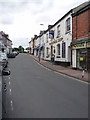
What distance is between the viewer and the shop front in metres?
22.0

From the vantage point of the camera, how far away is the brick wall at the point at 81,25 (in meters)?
22.3

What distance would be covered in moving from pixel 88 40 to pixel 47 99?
43.8ft

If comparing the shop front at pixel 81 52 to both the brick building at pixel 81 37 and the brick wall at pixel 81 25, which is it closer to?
the brick building at pixel 81 37

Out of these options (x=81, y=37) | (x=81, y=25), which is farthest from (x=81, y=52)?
(x=81, y=25)

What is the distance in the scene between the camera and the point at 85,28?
22.6 meters

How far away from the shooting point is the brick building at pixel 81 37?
72.2ft

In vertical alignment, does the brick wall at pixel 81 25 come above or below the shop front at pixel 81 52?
above

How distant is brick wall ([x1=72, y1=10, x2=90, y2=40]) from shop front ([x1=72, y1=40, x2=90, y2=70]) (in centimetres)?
83

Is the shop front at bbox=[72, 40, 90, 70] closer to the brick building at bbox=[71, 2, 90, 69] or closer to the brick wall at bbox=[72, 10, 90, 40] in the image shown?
the brick building at bbox=[71, 2, 90, 69]

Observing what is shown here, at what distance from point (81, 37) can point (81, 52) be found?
1616 mm

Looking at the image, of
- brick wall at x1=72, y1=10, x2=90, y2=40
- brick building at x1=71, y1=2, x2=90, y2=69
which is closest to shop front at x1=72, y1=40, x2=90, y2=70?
brick building at x1=71, y1=2, x2=90, y2=69

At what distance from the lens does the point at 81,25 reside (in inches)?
934

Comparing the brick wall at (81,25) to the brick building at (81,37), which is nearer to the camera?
the brick building at (81,37)

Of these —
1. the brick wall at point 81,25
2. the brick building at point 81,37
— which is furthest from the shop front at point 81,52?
the brick wall at point 81,25
